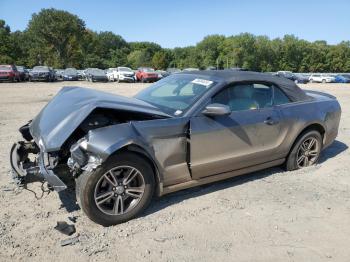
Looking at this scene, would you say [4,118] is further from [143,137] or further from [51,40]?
[51,40]

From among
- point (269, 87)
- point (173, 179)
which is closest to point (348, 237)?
point (173, 179)

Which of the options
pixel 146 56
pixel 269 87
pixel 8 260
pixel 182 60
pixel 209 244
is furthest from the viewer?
pixel 182 60

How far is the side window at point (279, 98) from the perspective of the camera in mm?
5163

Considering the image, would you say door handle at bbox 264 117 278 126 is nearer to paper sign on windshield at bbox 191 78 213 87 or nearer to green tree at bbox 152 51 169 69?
paper sign on windshield at bbox 191 78 213 87

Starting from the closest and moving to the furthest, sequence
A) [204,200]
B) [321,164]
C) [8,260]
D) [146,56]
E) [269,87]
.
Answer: [8,260] < [204,200] < [269,87] < [321,164] < [146,56]

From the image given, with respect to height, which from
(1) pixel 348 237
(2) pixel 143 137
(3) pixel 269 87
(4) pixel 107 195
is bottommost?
(1) pixel 348 237

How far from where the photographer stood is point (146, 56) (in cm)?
9281

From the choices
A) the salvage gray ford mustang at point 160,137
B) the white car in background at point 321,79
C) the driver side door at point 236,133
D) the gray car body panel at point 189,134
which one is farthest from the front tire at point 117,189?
the white car in background at point 321,79

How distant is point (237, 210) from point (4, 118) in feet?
26.3

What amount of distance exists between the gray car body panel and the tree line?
70.4 metres

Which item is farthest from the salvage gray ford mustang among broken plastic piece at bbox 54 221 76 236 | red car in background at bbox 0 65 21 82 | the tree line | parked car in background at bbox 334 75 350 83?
the tree line

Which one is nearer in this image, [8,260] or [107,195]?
[8,260]

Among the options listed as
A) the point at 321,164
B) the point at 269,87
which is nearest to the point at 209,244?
the point at 269,87

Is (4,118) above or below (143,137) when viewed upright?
below
